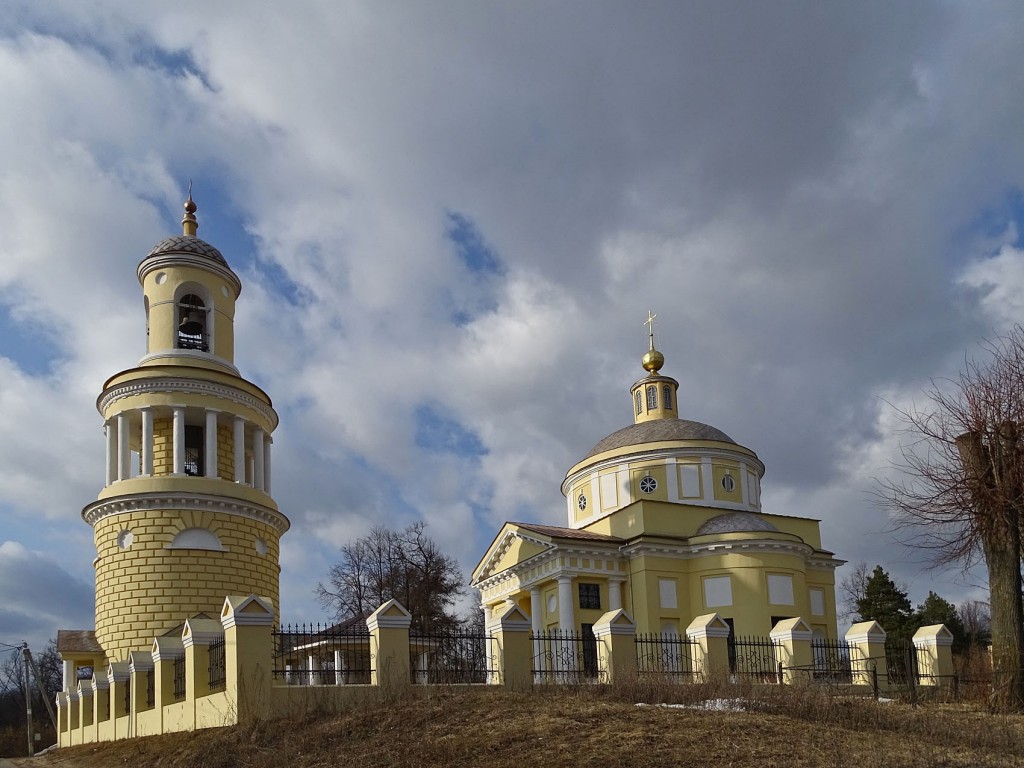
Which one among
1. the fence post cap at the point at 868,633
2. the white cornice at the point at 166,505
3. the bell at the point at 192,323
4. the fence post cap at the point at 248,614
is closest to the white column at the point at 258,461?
the white cornice at the point at 166,505

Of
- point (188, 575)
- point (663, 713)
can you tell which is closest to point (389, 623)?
point (663, 713)

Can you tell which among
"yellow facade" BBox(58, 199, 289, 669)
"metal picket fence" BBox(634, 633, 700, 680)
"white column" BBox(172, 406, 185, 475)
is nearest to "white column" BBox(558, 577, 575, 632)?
"yellow facade" BBox(58, 199, 289, 669)

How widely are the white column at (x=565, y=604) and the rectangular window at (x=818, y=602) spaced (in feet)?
33.6

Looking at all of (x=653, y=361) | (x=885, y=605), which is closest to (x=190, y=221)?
(x=653, y=361)

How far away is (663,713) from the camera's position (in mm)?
14875

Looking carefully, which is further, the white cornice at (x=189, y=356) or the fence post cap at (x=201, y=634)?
the white cornice at (x=189, y=356)

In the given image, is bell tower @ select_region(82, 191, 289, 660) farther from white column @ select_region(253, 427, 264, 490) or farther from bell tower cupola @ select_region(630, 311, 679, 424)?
bell tower cupola @ select_region(630, 311, 679, 424)

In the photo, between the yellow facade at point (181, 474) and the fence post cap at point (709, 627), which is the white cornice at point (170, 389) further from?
the fence post cap at point (709, 627)

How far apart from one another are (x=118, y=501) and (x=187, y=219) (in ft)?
39.6

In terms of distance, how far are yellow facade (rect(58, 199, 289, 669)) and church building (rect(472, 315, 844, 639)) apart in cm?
894

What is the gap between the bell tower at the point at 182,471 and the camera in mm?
31641

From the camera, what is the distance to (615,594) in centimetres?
3662

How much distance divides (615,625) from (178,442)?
17683 millimetres

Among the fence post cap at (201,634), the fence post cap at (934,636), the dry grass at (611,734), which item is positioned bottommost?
the dry grass at (611,734)
